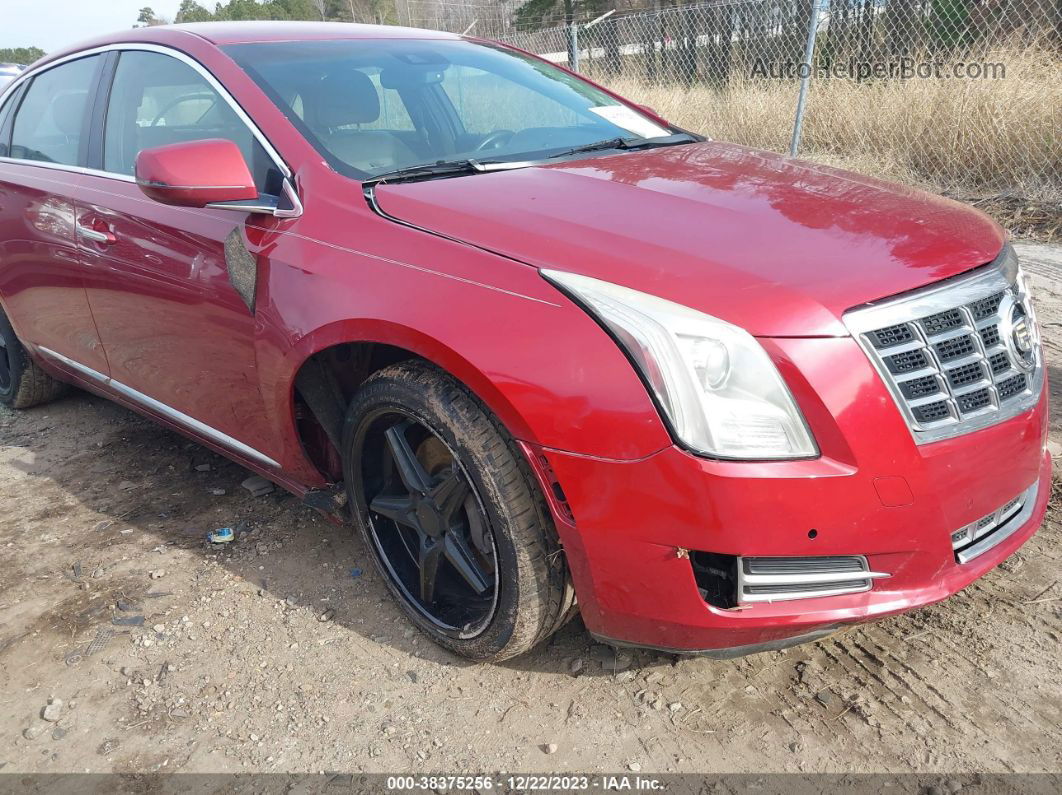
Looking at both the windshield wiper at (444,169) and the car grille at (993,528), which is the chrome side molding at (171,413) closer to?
the windshield wiper at (444,169)

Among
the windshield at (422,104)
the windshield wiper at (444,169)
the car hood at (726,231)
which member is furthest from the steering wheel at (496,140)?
the car hood at (726,231)

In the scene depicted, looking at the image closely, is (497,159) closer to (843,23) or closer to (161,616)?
(161,616)

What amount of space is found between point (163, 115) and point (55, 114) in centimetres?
96

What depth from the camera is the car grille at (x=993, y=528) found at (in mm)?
1852

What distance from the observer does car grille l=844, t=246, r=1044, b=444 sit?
1.71 meters

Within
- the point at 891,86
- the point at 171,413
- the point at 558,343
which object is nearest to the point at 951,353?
the point at 558,343

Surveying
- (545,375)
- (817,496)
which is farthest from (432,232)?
(817,496)

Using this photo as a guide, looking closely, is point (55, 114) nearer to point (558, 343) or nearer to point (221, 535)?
point (221, 535)

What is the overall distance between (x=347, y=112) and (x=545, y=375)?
1.33m

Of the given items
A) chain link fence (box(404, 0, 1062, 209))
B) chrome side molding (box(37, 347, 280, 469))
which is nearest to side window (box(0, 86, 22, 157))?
chrome side molding (box(37, 347, 280, 469))

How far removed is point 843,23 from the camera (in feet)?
30.0

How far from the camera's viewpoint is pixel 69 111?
11.2 ft

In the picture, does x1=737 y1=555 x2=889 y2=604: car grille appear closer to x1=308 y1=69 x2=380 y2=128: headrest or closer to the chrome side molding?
the chrome side molding

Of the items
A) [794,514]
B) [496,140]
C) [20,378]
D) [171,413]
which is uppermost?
[496,140]
